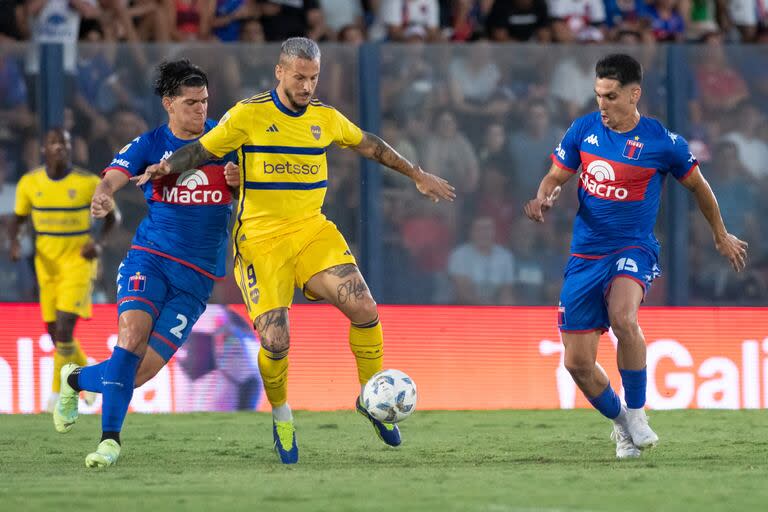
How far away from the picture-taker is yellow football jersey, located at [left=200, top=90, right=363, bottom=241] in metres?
8.59

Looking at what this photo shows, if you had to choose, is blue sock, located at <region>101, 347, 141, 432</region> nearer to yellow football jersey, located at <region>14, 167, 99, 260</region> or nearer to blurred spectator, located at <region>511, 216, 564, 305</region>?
yellow football jersey, located at <region>14, 167, 99, 260</region>

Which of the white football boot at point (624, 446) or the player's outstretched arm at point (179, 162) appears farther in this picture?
the white football boot at point (624, 446)

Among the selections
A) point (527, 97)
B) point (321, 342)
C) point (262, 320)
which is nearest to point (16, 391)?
point (321, 342)

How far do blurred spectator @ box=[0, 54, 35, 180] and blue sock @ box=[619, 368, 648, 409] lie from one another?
23.5ft

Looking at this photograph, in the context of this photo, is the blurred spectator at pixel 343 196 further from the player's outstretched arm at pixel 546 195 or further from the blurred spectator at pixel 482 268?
the player's outstretched arm at pixel 546 195

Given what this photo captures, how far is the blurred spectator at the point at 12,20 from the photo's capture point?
1438cm

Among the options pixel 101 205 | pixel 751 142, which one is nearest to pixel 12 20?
pixel 101 205

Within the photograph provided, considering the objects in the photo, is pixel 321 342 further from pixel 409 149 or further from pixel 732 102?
pixel 732 102

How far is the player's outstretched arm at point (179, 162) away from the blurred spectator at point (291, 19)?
22.0ft

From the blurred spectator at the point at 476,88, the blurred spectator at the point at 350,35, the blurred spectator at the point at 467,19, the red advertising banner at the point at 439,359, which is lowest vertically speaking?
the red advertising banner at the point at 439,359

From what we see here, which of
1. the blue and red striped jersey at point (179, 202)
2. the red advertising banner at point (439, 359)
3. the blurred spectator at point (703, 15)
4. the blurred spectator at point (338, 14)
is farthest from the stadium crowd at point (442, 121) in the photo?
the blue and red striped jersey at point (179, 202)

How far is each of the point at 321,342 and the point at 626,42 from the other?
5246 millimetres

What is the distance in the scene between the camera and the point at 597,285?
8891mm

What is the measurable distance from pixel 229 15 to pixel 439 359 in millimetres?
4720
